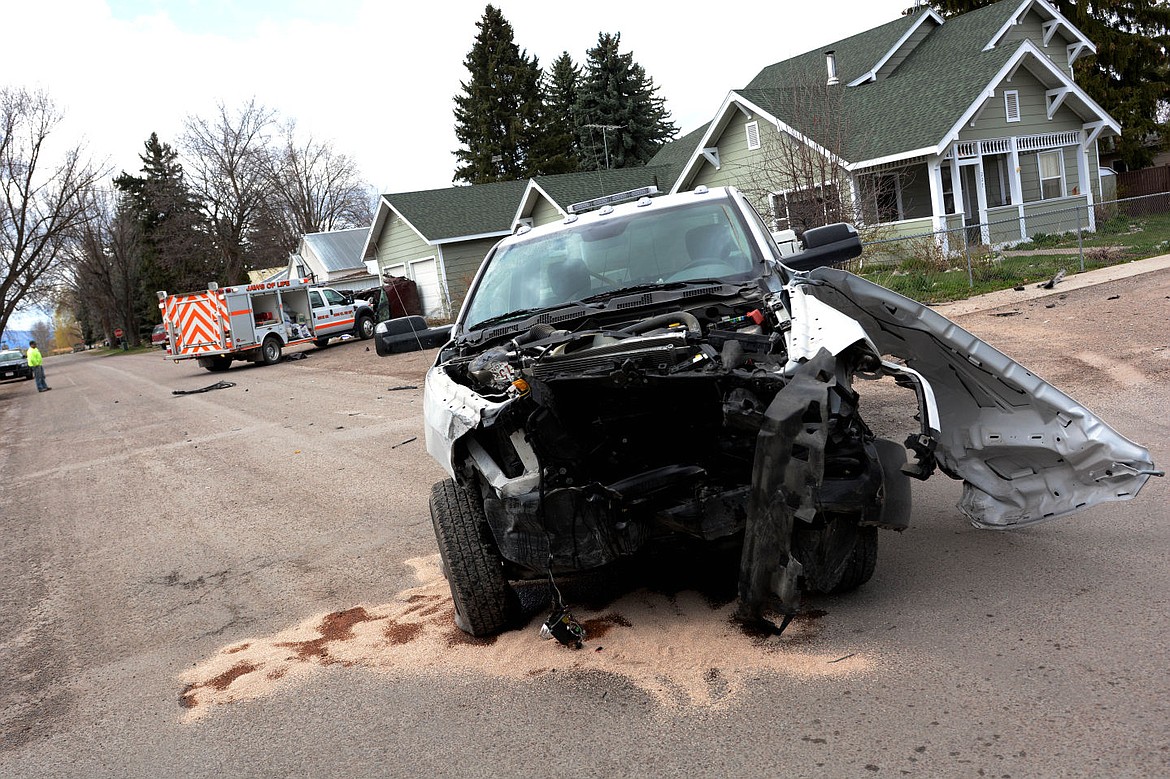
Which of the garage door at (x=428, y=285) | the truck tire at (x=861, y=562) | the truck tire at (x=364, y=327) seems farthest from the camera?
the garage door at (x=428, y=285)

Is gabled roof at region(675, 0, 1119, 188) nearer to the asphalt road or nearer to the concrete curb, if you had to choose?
the concrete curb

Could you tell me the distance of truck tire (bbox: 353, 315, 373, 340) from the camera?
33.6 meters

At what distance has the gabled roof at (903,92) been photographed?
21.5 metres

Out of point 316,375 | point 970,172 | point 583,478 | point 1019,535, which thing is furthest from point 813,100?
point 583,478

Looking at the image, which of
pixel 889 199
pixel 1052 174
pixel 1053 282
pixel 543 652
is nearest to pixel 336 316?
pixel 889 199

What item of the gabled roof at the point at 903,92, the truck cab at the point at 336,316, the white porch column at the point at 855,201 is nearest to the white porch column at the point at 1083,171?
the gabled roof at the point at 903,92

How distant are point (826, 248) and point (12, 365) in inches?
1703

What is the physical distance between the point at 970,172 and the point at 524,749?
2611 cm

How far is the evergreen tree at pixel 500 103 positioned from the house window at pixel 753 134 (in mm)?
30122

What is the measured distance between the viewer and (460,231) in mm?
36000

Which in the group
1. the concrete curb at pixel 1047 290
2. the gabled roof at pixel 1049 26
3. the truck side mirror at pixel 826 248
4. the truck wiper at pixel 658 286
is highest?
the gabled roof at pixel 1049 26

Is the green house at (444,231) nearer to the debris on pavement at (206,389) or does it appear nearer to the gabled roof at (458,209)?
the gabled roof at (458,209)

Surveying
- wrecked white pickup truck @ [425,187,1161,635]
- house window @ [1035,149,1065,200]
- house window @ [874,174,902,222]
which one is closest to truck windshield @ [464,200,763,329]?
wrecked white pickup truck @ [425,187,1161,635]

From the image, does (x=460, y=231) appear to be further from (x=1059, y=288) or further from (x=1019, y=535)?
(x=1019, y=535)
